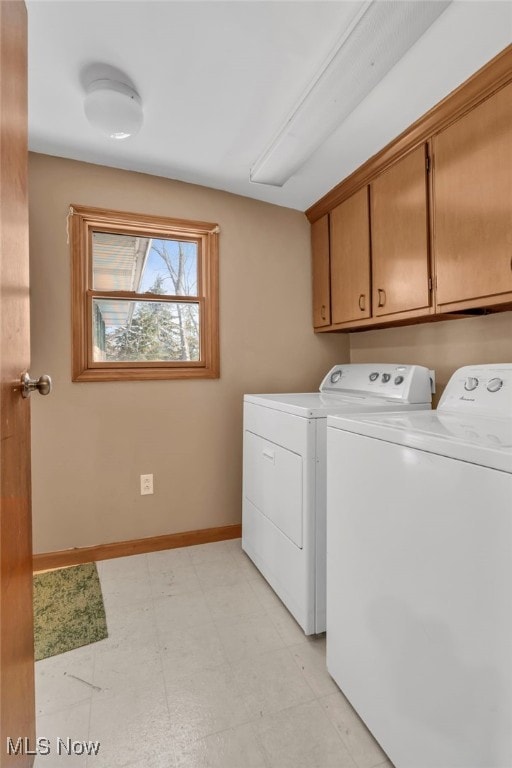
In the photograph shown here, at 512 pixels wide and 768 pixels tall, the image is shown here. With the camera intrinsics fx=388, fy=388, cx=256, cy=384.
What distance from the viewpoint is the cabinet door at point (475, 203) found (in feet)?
4.44

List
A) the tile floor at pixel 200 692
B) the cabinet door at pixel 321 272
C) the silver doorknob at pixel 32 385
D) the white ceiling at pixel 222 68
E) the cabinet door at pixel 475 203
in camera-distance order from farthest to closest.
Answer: the cabinet door at pixel 321 272, the cabinet door at pixel 475 203, the white ceiling at pixel 222 68, the tile floor at pixel 200 692, the silver doorknob at pixel 32 385

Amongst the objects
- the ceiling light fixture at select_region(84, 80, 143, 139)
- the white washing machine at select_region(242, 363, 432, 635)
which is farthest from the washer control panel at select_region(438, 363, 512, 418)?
the ceiling light fixture at select_region(84, 80, 143, 139)

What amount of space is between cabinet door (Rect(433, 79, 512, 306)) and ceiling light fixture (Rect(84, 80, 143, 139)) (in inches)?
50.3

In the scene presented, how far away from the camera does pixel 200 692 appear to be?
1363 millimetres

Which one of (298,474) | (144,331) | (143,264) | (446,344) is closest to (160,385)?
(144,331)

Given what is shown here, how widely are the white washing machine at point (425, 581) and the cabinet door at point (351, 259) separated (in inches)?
39.4

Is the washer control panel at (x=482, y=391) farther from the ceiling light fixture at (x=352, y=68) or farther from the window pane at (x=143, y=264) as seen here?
the window pane at (x=143, y=264)

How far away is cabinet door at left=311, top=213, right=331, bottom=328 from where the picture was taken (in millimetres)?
2514

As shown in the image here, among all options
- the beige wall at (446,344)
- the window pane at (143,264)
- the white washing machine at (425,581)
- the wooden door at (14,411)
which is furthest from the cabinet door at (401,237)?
the wooden door at (14,411)

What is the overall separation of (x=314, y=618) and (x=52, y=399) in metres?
1.75

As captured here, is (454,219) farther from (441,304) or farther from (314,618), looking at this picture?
(314,618)

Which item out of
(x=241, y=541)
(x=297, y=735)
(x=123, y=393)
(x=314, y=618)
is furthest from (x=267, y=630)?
(x=123, y=393)

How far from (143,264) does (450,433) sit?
208 centimetres

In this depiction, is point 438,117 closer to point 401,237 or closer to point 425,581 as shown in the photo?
point 401,237
